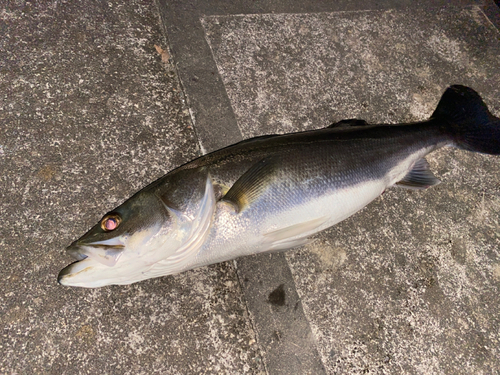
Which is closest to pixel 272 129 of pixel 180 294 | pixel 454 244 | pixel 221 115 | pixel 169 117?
pixel 221 115

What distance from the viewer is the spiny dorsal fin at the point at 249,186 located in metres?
1.98

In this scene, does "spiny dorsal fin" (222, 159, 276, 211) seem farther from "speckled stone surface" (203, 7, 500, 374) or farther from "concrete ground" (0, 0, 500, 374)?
"speckled stone surface" (203, 7, 500, 374)

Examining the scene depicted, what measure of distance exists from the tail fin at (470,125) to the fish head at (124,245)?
2585 millimetres

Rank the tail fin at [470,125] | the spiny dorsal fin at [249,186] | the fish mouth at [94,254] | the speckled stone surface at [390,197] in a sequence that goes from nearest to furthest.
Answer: the fish mouth at [94,254] < the spiny dorsal fin at [249,186] < the speckled stone surface at [390,197] < the tail fin at [470,125]

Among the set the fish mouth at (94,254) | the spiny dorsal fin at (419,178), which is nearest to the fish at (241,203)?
the fish mouth at (94,254)

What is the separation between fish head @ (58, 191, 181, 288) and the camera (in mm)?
1725

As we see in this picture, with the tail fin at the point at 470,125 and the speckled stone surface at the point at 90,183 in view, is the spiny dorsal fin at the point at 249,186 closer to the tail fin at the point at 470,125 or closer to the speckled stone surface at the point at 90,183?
the speckled stone surface at the point at 90,183

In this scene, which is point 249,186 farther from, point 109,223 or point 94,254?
point 94,254

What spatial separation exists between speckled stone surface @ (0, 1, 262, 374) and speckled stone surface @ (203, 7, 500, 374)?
627 mm

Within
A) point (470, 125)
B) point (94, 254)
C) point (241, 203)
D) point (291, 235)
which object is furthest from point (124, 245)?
point (470, 125)

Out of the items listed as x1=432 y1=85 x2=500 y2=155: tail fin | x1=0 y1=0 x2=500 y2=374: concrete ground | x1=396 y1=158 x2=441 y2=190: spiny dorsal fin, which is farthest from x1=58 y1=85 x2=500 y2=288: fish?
x1=432 y1=85 x2=500 y2=155: tail fin

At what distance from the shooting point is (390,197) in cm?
272

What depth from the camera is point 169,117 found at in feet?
8.66

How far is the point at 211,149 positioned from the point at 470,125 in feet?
7.78
